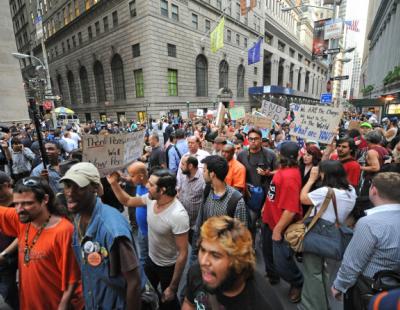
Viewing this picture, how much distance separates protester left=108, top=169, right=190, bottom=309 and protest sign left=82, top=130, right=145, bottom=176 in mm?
717

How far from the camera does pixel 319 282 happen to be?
8.08ft

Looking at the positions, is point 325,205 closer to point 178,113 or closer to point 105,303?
point 105,303

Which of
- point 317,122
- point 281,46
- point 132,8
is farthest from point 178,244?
point 281,46

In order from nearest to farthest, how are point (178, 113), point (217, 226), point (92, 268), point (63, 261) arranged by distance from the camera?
point (217, 226) → point (92, 268) → point (63, 261) → point (178, 113)

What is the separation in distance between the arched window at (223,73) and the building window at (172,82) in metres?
8.16

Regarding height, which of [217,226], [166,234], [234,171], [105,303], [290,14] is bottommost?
[105,303]

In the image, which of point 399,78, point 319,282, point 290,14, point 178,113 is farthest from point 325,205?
point 290,14

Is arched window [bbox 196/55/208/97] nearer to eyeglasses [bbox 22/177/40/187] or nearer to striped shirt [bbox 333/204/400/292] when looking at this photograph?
eyeglasses [bbox 22/177/40/187]

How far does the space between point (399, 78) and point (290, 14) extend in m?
43.6

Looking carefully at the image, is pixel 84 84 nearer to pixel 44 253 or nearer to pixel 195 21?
pixel 195 21

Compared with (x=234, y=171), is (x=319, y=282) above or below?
below

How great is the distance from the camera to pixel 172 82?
2658 centimetres

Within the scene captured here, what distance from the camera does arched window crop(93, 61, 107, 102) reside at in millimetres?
31359

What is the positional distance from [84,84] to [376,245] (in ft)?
130
